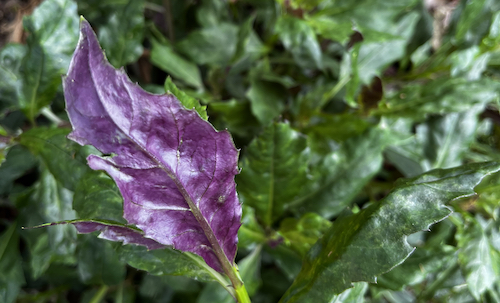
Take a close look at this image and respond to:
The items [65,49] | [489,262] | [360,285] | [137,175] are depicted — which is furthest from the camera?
[489,262]

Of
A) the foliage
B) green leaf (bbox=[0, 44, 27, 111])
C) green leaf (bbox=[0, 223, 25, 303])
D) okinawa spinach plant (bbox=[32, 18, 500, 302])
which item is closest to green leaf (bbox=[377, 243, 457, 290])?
the foliage

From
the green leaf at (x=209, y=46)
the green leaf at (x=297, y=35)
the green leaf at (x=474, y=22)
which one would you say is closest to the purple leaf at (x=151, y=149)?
the green leaf at (x=297, y=35)

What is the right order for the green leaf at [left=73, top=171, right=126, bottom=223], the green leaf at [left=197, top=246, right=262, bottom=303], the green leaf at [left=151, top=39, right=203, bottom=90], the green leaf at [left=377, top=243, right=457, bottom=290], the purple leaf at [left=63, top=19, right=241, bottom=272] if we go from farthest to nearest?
1. the green leaf at [left=151, top=39, right=203, bottom=90]
2. the green leaf at [left=197, top=246, right=262, bottom=303]
3. the green leaf at [left=377, top=243, right=457, bottom=290]
4. the green leaf at [left=73, top=171, right=126, bottom=223]
5. the purple leaf at [left=63, top=19, right=241, bottom=272]

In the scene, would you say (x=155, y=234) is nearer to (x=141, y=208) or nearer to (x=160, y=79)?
(x=141, y=208)

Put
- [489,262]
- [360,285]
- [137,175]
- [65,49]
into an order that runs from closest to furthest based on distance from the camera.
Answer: [137,175] → [360,285] → [65,49] → [489,262]

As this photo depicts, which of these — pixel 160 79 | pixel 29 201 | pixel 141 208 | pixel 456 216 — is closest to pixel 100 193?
pixel 141 208

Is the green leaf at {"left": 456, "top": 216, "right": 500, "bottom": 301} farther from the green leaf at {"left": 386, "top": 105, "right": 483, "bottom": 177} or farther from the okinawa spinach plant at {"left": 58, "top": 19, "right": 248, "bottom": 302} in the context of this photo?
the okinawa spinach plant at {"left": 58, "top": 19, "right": 248, "bottom": 302}

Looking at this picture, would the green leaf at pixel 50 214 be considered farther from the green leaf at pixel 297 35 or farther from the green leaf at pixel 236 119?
the green leaf at pixel 297 35
